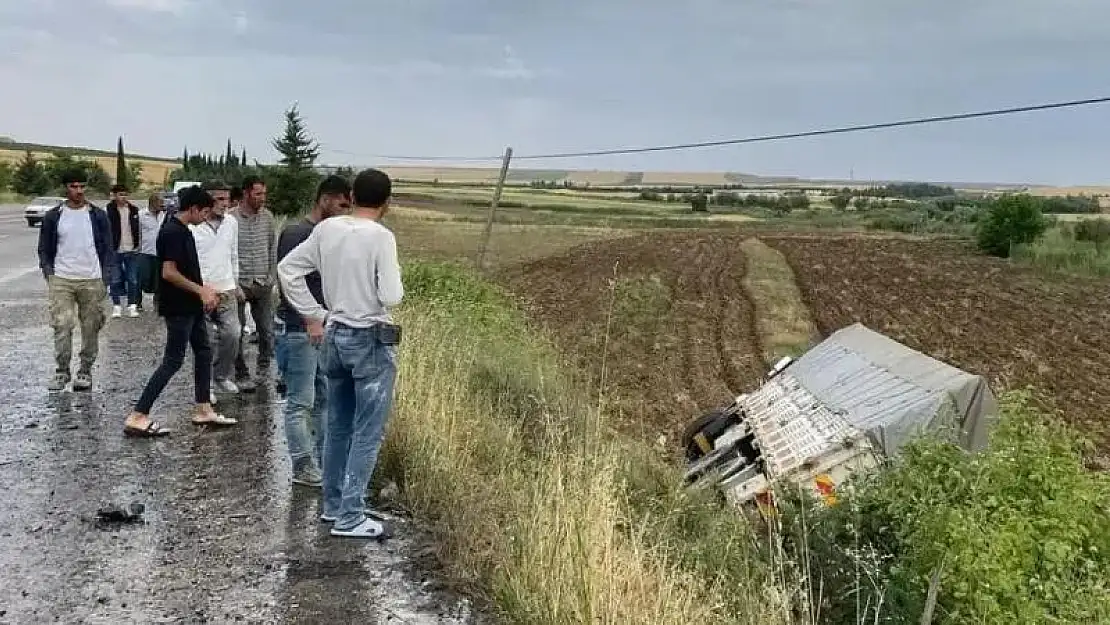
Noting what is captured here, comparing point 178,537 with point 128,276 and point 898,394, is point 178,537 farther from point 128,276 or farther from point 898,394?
point 128,276

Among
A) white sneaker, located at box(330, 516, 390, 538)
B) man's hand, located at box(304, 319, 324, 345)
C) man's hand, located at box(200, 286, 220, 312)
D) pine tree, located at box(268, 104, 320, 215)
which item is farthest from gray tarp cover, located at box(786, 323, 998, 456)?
pine tree, located at box(268, 104, 320, 215)

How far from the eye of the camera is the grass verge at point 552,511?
14.5 feet

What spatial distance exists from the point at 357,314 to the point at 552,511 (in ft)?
4.84

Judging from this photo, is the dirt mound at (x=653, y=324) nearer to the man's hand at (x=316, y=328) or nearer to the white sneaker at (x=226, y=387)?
the white sneaker at (x=226, y=387)

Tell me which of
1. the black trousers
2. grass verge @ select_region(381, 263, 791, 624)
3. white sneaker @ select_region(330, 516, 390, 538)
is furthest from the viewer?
the black trousers

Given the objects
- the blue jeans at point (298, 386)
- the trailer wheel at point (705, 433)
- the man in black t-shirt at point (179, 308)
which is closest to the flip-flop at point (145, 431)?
the man in black t-shirt at point (179, 308)

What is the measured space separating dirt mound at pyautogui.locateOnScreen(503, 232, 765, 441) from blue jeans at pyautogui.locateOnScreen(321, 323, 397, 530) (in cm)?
485

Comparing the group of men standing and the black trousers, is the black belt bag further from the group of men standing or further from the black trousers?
the black trousers

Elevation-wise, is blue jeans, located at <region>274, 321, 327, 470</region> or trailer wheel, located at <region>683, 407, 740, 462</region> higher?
blue jeans, located at <region>274, 321, 327, 470</region>

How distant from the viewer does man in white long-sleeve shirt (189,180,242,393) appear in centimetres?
906

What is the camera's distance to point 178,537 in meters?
5.80

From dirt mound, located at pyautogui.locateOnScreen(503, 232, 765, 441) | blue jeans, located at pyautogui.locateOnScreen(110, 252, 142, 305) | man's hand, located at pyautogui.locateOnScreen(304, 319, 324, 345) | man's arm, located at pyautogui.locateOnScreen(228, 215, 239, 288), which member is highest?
man's arm, located at pyautogui.locateOnScreen(228, 215, 239, 288)

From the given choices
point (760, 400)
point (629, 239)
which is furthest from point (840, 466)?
point (629, 239)

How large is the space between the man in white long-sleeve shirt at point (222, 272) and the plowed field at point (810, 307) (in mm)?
4498
